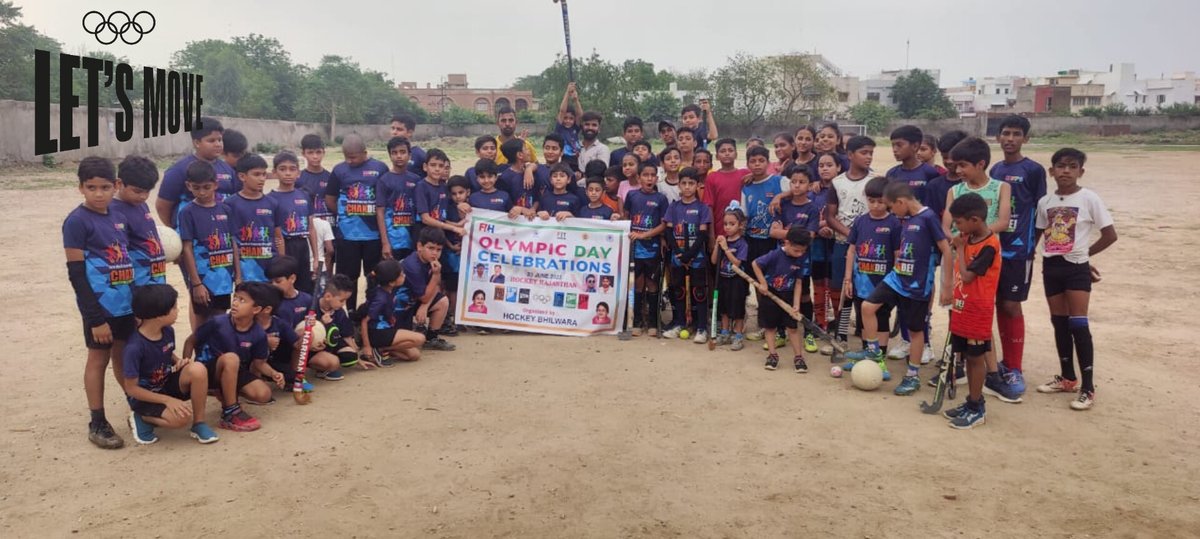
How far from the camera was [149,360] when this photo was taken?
475cm

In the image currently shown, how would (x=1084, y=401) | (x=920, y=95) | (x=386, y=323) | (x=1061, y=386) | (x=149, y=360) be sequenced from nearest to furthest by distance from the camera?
(x=149, y=360) → (x=1084, y=401) → (x=1061, y=386) → (x=386, y=323) → (x=920, y=95)

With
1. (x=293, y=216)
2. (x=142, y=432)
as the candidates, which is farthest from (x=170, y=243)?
(x=142, y=432)

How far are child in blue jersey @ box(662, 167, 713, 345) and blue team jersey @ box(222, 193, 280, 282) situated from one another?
3367 mm

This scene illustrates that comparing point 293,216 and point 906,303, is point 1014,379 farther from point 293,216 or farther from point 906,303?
point 293,216

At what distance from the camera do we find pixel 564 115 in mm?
8695

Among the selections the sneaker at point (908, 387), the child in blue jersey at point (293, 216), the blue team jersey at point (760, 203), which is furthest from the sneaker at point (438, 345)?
the sneaker at point (908, 387)

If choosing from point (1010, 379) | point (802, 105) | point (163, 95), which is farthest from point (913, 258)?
point (802, 105)

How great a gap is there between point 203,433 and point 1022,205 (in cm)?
575

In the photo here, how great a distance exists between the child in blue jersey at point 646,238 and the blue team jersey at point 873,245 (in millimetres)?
1741

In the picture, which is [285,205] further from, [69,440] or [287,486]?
[287,486]

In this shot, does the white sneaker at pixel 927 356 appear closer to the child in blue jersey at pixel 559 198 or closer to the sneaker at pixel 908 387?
A: the sneaker at pixel 908 387

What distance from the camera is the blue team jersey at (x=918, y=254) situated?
5.94 meters

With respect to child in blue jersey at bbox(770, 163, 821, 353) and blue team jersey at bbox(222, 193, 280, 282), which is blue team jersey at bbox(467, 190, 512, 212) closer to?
blue team jersey at bbox(222, 193, 280, 282)

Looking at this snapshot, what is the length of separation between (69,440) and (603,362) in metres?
3.72
